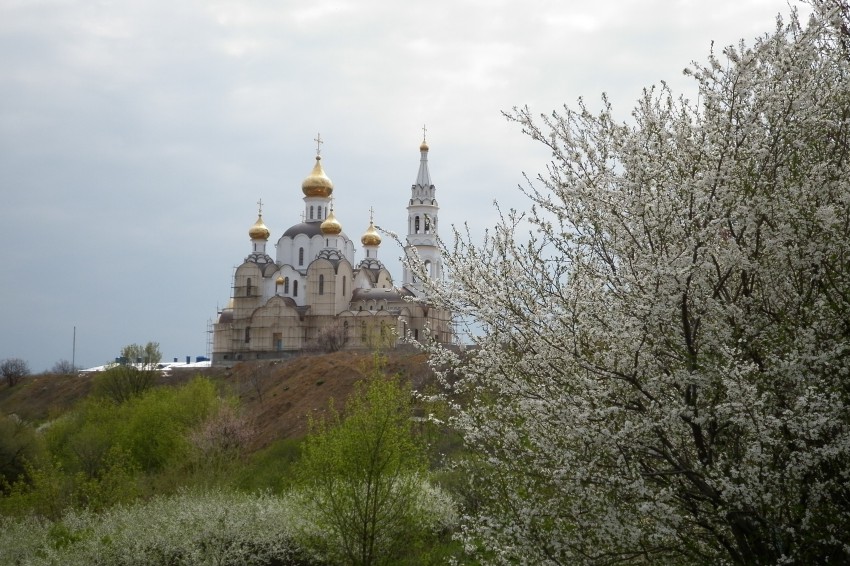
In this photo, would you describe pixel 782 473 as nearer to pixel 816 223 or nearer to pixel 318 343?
pixel 816 223

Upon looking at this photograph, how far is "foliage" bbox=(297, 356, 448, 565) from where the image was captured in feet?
45.5

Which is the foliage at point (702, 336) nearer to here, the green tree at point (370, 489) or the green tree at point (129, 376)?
the green tree at point (370, 489)

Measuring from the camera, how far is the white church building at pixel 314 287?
6075 centimetres

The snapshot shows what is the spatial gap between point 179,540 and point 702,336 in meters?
13.1

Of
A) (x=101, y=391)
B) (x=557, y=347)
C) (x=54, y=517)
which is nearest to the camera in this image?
(x=557, y=347)

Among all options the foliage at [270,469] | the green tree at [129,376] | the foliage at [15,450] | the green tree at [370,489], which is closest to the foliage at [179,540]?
the green tree at [370,489]

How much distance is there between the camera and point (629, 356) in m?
4.99

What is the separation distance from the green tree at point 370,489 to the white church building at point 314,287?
137 ft

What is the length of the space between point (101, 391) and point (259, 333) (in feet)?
70.1

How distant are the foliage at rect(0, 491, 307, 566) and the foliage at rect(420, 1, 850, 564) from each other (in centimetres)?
1128

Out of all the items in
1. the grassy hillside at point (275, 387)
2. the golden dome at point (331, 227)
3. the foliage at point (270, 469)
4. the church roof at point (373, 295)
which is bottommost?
the foliage at point (270, 469)

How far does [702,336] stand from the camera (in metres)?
4.93

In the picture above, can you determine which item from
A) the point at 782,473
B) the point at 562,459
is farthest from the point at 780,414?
the point at 562,459

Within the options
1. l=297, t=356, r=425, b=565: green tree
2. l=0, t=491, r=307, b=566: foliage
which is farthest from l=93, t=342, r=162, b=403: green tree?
l=297, t=356, r=425, b=565: green tree
